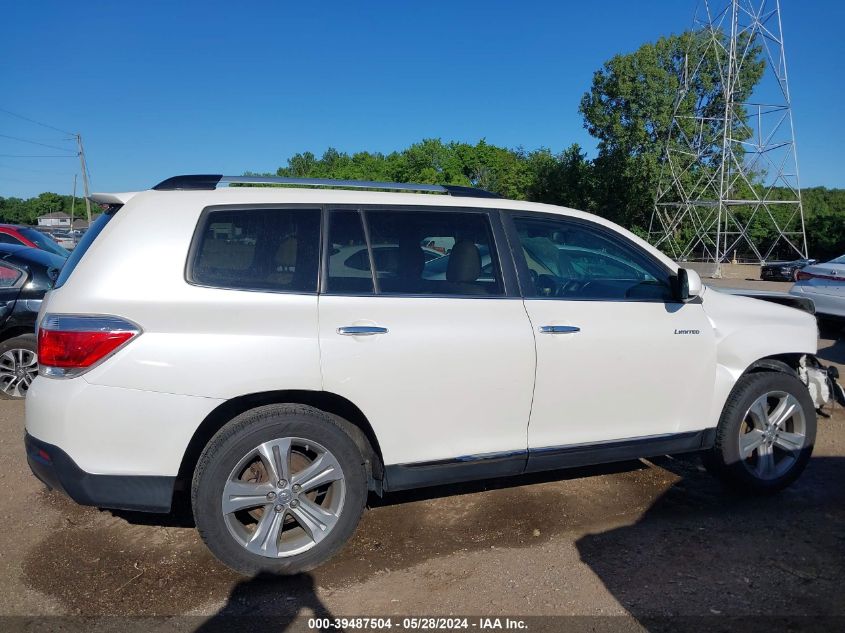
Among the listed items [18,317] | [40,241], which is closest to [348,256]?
[18,317]

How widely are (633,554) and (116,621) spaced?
2.60 metres

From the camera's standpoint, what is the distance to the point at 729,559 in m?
3.47

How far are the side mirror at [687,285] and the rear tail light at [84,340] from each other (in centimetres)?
298

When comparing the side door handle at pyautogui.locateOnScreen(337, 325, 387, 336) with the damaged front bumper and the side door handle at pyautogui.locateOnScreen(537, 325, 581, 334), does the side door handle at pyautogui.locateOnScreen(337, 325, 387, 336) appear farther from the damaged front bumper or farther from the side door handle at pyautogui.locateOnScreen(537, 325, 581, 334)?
the damaged front bumper

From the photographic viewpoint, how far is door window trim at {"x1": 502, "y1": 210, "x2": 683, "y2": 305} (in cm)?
369

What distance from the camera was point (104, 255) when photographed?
3.10 metres

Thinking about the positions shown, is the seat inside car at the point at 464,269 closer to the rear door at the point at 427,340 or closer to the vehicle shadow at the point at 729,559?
the rear door at the point at 427,340

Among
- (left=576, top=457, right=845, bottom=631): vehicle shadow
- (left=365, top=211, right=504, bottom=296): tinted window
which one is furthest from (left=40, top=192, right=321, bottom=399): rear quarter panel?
(left=576, top=457, right=845, bottom=631): vehicle shadow

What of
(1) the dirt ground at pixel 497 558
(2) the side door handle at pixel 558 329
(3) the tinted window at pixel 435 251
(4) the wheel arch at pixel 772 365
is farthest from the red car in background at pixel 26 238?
(4) the wheel arch at pixel 772 365

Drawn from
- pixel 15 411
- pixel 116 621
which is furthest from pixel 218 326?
pixel 15 411

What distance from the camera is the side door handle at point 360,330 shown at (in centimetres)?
321

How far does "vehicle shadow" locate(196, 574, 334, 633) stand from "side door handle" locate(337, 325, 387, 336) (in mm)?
1280

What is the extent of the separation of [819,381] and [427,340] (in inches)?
129

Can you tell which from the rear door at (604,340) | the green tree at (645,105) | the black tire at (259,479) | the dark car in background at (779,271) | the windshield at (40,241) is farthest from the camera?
the green tree at (645,105)
